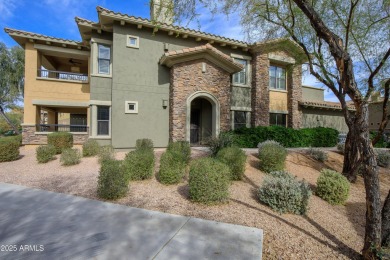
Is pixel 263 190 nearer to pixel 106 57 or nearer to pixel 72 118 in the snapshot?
pixel 106 57

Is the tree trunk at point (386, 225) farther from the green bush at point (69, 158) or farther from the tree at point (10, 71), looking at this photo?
the tree at point (10, 71)

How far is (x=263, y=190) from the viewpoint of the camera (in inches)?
200

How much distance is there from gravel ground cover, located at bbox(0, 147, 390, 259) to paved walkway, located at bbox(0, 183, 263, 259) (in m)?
0.37

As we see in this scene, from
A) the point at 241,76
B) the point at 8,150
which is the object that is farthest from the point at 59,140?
the point at 241,76

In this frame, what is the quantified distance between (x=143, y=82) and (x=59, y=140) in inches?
221

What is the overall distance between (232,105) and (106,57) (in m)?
8.65

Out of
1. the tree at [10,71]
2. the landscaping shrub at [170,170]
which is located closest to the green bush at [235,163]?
the landscaping shrub at [170,170]

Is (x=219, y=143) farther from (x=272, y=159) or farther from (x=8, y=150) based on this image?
(x=8, y=150)

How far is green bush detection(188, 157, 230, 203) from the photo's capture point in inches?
189

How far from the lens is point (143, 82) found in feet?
40.1

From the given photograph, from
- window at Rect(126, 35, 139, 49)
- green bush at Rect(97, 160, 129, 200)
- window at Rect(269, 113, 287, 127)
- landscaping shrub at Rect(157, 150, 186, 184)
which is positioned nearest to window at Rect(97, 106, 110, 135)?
window at Rect(126, 35, 139, 49)

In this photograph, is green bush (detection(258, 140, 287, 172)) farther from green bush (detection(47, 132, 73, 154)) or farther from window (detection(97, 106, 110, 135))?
green bush (detection(47, 132, 73, 154))

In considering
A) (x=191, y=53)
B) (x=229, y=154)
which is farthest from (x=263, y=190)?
(x=191, y=53)

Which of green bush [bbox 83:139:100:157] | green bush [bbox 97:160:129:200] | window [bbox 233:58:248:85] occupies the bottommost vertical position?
green bush [bbox 97:160:129:200]
